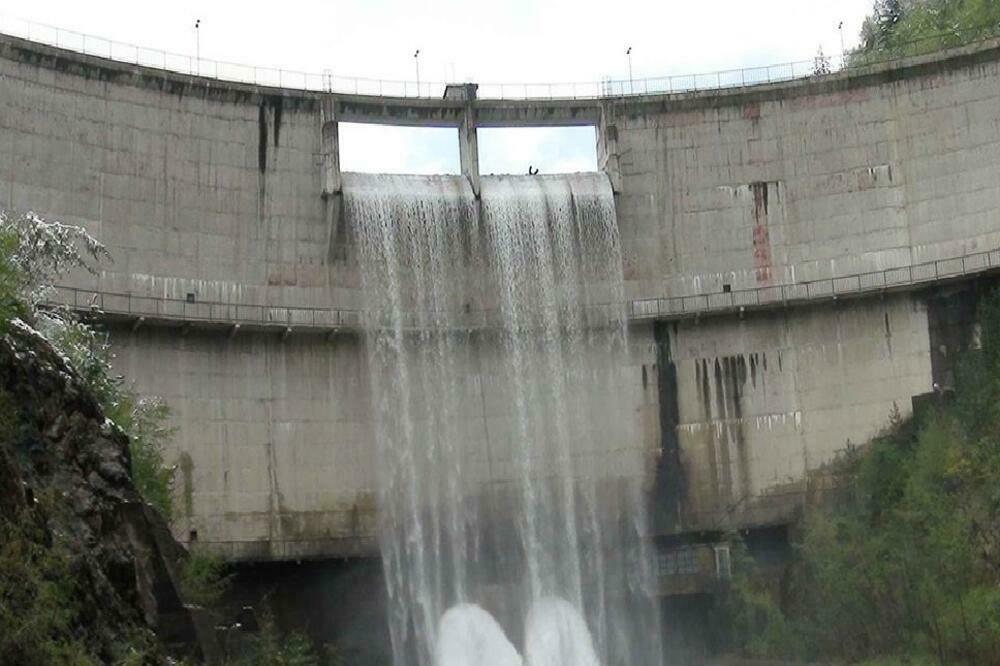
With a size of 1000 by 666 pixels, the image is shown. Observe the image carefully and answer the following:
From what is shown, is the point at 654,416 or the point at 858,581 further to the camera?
the point at 654,416

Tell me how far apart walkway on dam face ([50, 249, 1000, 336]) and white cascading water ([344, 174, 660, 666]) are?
640 millimetres

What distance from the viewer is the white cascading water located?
42625 millimetres

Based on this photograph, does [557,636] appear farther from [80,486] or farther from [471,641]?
[80,486]

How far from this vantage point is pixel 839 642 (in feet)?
129

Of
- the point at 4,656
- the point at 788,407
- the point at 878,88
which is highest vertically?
the point at 878,88

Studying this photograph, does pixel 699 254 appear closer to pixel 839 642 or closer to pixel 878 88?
pixel 878 88

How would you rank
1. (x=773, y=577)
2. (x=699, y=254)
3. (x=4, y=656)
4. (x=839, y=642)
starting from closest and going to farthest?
(x=4, y=656) → (x=839, y=642) → (x=773, y=577) → (x=699, y=254)

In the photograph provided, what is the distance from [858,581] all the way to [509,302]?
12.4 m

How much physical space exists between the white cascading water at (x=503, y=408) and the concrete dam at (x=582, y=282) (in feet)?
0.35

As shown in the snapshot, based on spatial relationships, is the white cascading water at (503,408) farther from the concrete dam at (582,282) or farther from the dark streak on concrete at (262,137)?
the dark streak on concrete at (262,137)

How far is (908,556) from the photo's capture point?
3878cm

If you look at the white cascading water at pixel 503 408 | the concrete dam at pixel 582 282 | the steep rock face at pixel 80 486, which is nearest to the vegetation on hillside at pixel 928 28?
the concrete dam at pixel 582 282

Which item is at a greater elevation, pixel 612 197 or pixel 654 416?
pixel 612 197

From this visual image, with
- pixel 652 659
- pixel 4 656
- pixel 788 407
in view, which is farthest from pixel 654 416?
pixel 4 656
